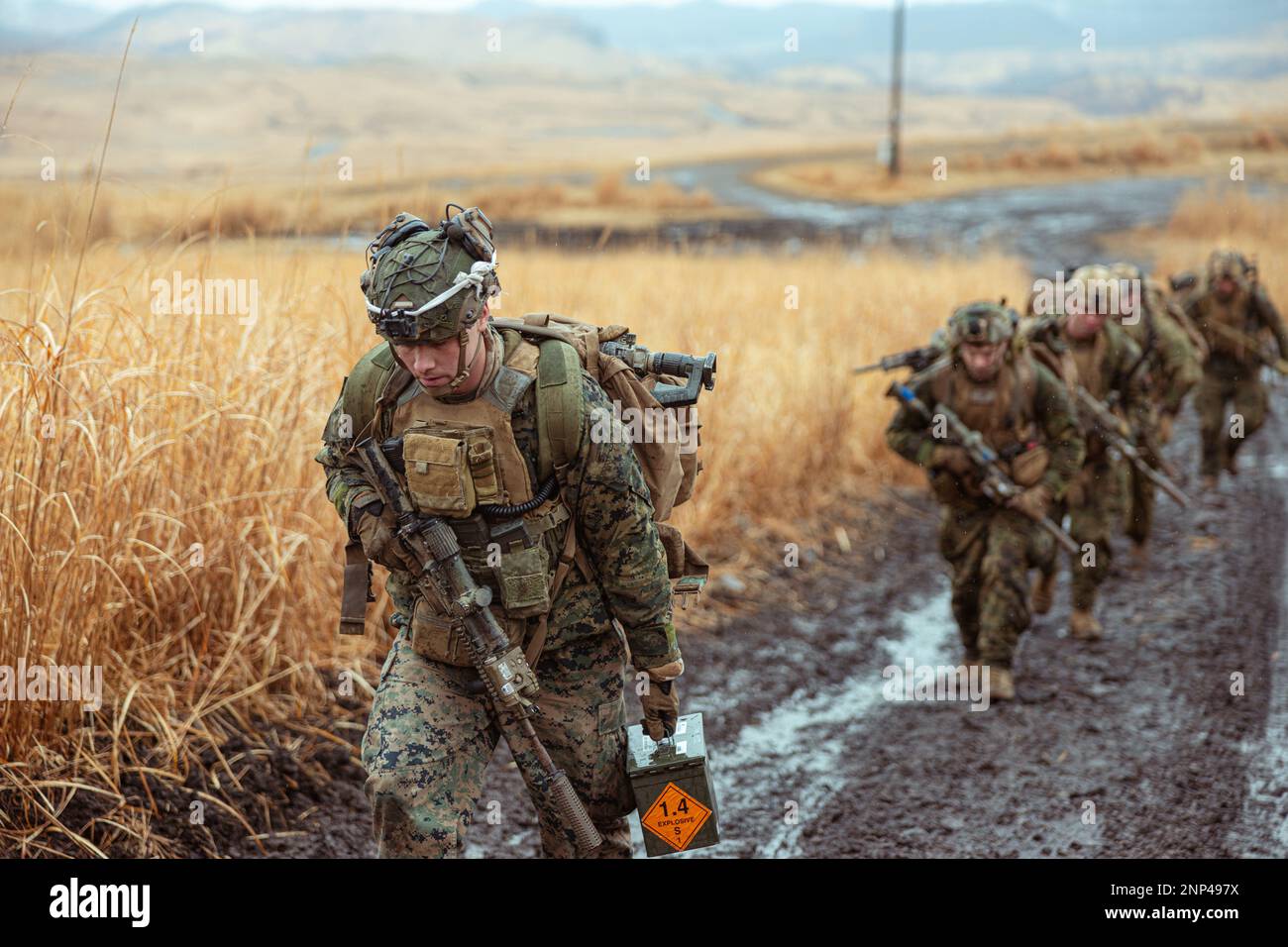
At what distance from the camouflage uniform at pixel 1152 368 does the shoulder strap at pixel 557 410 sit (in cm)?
490

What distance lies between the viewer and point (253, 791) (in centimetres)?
387

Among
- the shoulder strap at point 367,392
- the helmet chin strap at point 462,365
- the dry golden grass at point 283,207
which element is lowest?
the shoulder strap at point 367,392

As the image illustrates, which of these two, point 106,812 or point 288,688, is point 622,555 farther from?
point 288,688

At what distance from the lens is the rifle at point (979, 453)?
17.1 ft

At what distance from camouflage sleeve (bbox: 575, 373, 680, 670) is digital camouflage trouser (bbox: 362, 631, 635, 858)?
0.62ft

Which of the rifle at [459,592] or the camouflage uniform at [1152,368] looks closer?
the rifle at [459,592]

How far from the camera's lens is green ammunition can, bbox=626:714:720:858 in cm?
299

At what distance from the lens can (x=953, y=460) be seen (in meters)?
5.26

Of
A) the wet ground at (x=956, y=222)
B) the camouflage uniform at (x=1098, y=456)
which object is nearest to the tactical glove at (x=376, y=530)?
the camouflage uniform at (x=1098, y=456)

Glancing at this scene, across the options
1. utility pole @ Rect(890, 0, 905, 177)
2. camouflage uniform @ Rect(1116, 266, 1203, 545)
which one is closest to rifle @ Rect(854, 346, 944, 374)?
camouflage uniform @ Rect(1116, 266, 1203, 545)

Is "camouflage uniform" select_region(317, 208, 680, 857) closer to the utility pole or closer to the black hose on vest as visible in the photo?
the black hose on vest

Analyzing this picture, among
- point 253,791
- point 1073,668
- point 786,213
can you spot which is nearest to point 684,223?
point 786,213

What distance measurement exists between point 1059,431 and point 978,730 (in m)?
1.35
